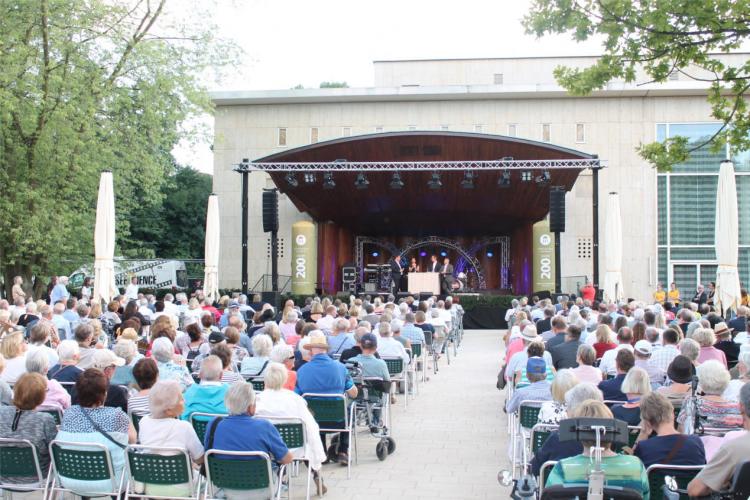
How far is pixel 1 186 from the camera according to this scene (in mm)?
18734

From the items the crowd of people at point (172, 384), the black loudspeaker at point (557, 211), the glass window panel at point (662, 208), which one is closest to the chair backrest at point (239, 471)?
the crowd of people at point (172, 384)

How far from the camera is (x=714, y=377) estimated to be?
4.97 m

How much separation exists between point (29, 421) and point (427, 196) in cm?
2035

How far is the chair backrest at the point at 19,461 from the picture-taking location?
469 centimetres

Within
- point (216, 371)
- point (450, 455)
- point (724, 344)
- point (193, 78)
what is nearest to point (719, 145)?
point (724, 344)

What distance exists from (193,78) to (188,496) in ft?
58.8

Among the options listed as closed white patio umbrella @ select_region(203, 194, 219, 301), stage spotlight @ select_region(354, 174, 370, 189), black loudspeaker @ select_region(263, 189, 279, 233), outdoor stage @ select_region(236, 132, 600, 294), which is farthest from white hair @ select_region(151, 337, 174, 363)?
stage spotlight @ select_region(354, 174, 370, 189)

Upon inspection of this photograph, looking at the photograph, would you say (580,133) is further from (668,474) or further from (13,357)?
(668,474)

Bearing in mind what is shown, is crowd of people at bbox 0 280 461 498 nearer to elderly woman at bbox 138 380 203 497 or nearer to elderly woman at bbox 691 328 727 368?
elderly woman at bbox 138 380 203 497

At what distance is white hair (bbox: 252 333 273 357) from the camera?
23.5 ft

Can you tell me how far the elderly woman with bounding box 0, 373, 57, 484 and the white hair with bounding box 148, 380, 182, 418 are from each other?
738 mm

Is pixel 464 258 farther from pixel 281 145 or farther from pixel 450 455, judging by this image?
pixel 450 455

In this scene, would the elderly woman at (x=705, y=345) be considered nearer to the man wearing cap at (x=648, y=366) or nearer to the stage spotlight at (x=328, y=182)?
the man wearing cap at (x=648, y=366)

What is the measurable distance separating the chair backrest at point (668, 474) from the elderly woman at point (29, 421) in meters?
3.66
